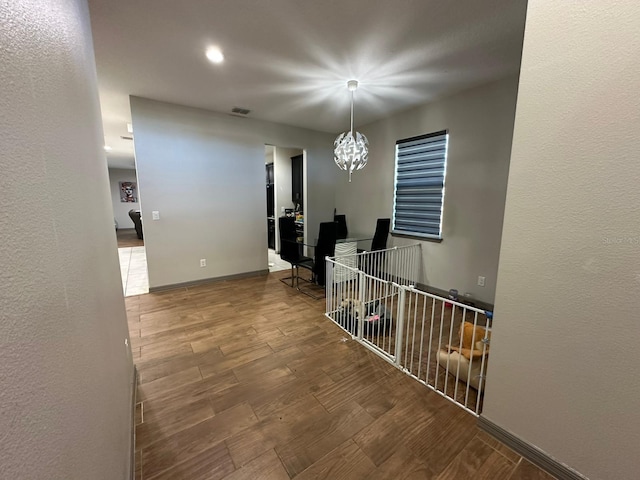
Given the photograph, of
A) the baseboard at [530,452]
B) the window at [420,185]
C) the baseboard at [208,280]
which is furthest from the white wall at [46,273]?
the window at [420,185]

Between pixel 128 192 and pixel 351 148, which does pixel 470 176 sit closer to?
pixel 351 148

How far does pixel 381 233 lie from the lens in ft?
13.4

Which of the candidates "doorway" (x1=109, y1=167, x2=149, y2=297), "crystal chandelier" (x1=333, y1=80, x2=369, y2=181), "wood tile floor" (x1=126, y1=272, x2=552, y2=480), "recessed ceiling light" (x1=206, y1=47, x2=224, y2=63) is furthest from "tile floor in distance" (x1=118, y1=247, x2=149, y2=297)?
"crystal chandelier" (x1=333, y1=80, x2=369, y2=181)

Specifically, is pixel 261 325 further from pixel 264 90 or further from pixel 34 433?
pixel 264 90

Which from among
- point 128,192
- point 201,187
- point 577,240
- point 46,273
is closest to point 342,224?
point 201,187

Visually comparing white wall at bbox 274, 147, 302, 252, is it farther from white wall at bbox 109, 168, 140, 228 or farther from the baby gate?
white wall at bbox 109, 168, 140, 228

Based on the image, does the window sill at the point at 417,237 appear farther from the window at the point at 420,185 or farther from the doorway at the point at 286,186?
the doorway at the point at 286,186

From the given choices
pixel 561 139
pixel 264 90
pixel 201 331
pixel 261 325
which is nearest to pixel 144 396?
pixel 201 331

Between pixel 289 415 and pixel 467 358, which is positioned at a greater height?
pixel 467 358

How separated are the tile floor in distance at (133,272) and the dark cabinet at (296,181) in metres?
3.30

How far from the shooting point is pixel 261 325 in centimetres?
283

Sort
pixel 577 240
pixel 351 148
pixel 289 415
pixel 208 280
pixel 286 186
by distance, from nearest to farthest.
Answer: pixel 577 240, pixel 289 415, pixel 351 148, pixel 208 280, pixel 286 186

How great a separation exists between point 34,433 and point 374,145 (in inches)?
193

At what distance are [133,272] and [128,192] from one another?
7.75 meters
